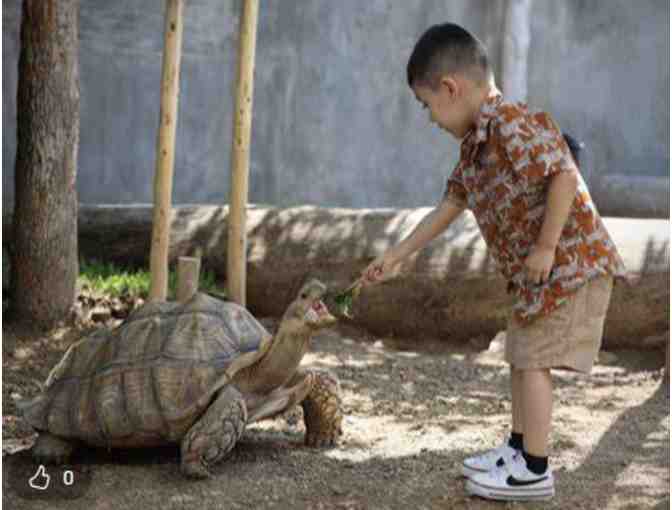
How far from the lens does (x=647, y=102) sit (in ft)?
45.0

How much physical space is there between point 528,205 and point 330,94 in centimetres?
876

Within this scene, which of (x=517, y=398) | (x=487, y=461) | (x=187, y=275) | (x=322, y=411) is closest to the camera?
(x=517, y=398)

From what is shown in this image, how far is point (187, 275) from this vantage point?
697 cm

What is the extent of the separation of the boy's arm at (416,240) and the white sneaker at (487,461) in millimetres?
811

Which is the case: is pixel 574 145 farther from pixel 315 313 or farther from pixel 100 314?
pixel 100 314

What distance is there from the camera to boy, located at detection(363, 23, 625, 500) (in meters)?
3.99

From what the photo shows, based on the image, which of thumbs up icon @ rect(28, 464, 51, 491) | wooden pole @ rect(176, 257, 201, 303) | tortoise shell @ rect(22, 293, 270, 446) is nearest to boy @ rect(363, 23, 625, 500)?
tortoise shell @ rect(22, 293, 270, 446)

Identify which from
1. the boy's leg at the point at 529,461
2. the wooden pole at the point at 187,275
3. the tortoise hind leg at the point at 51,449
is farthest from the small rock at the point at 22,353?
the boy's leg at the point at 529,461

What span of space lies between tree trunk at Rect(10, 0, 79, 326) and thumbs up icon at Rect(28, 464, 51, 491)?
275 centimetres

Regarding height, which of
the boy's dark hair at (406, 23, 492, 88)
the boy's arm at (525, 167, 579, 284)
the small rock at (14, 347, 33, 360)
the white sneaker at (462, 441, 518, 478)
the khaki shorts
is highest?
the boy's dark hair at (406, 23, 492, 88)

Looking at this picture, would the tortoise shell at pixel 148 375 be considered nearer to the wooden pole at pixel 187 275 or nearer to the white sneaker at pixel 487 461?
the white sneaker at pixel 487 461

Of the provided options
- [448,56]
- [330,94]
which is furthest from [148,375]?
[330,94]

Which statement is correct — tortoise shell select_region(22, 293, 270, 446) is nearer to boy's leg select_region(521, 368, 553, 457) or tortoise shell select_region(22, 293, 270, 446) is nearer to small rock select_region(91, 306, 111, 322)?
boy's leg select_region(521, 368, 553, 457)

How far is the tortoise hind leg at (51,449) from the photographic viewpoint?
488 centimetres
